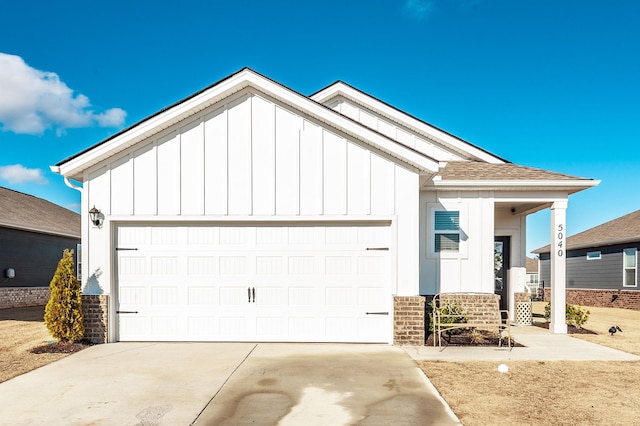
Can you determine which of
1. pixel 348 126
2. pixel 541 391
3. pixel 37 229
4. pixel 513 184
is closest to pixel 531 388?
pixel 541 391

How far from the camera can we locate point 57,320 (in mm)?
8320

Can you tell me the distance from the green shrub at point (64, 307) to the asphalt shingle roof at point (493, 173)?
27.2ft

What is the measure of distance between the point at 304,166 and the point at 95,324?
5220 millimetres

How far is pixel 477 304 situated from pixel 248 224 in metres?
5.60

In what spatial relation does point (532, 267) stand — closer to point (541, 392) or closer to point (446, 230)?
point (446, 230)

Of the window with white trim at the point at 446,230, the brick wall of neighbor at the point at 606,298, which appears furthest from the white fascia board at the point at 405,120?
the brick wall of neighbor at the point at 606,298

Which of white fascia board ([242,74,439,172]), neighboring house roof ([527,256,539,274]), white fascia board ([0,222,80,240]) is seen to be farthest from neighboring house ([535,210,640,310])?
white fascia board ([0,222,80,240])

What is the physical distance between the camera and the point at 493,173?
36.0 feet

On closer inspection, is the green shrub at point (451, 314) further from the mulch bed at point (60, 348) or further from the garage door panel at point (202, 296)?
the mulch bed at point (60, 348)

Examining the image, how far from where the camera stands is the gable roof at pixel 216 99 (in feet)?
28.2

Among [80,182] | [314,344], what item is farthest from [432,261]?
[80,182]

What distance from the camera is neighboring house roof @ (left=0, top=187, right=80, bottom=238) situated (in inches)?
682

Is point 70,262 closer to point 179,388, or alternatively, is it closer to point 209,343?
point 209,343

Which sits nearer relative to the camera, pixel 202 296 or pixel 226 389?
pixel 226 389
